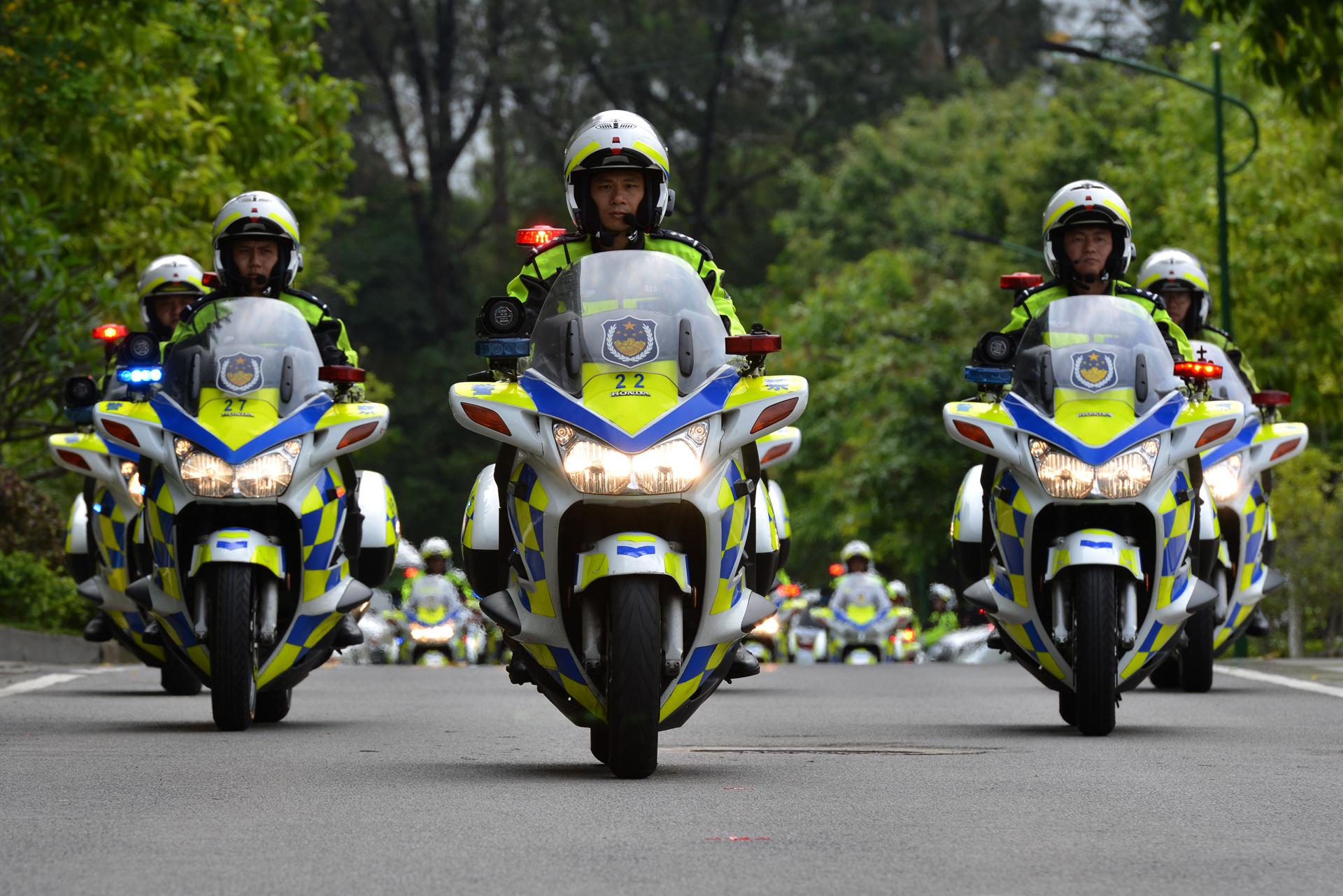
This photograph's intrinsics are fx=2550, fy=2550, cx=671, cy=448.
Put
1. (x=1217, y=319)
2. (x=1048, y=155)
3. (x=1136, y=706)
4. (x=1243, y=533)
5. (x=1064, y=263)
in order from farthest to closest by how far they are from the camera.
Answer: (x=1048, y=155), (x=1217, y=319), (x=1243, y=533), (x=1136, y=706), (x=1064, y=263)

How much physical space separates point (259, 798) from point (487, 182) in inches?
2319

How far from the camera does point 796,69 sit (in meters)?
63.5

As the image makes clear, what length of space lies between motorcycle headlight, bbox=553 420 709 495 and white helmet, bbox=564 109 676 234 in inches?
55.6

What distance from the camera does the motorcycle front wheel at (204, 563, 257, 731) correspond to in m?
11.1

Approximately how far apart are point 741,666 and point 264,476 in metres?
3.05

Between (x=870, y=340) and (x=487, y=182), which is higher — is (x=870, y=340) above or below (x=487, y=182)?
below

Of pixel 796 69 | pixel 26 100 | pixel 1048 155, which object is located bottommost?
pixel 26 100

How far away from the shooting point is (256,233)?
1274 cm

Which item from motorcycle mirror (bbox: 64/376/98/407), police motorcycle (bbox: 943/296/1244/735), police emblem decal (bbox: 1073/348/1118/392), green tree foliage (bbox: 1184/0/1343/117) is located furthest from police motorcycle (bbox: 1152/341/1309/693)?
motorcycle mirror (bbox: 64/376/98/407)

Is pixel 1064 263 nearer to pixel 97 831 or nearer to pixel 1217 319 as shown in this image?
pixel 97 831

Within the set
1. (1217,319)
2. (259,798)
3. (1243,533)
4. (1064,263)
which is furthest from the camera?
(1217,319)

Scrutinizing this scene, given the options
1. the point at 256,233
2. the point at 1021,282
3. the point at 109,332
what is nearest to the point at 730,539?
the point at 1021,282

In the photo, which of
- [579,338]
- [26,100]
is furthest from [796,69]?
[579,338]

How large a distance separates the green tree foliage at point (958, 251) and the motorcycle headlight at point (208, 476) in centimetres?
1410
